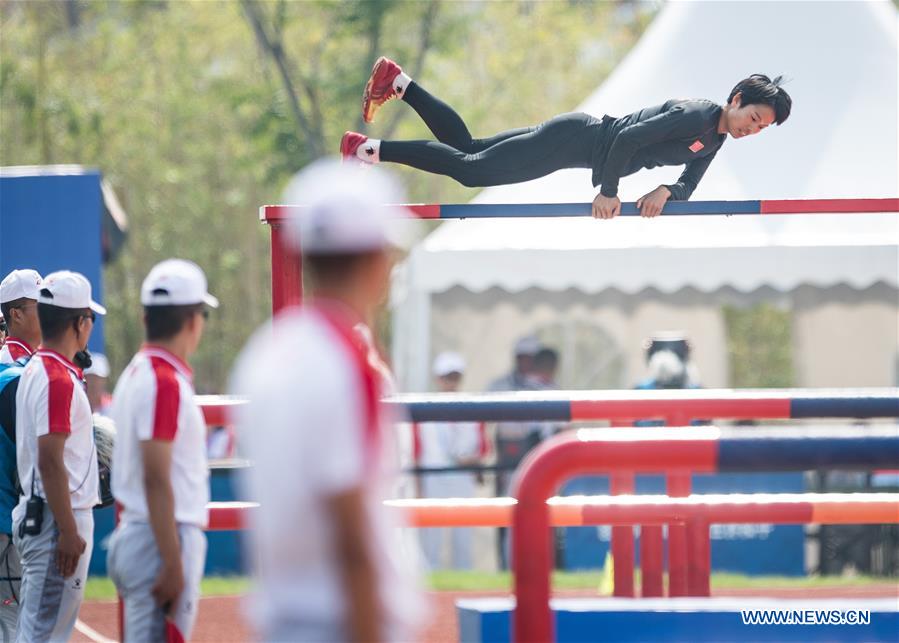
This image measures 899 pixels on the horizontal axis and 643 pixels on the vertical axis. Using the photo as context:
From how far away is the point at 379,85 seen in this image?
20.7 ft

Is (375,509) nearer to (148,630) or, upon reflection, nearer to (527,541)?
(527,541)

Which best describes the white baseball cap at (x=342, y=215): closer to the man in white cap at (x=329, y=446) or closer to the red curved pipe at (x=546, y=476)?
the man in white cap at (x=329, y=446)

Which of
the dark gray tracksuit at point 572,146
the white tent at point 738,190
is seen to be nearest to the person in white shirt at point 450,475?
the white tent at point 738,190

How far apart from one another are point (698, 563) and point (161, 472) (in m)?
2.31

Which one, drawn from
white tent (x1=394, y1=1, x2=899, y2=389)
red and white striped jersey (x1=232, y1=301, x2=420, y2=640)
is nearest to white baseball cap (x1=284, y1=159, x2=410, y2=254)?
red and white striped jersey (x1=232, y1=301, x2=420, y2=640)

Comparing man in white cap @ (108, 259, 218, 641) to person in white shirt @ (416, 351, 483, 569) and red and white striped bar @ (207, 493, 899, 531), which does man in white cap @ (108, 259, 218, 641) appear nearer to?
red and white striped bar @ (207, 493, 899, 531)

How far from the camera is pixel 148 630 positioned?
386cm

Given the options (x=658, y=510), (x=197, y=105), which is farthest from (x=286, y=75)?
(x=658, y=510)

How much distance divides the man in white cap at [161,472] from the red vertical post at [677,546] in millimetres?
1899

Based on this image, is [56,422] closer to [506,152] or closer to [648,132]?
[506,152]

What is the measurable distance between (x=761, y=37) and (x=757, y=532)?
4.34 metres

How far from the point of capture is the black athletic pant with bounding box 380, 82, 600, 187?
20.3 ft

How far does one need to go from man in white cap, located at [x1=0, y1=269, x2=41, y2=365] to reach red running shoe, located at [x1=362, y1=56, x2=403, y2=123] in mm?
1571

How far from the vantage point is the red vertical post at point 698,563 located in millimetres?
5344
